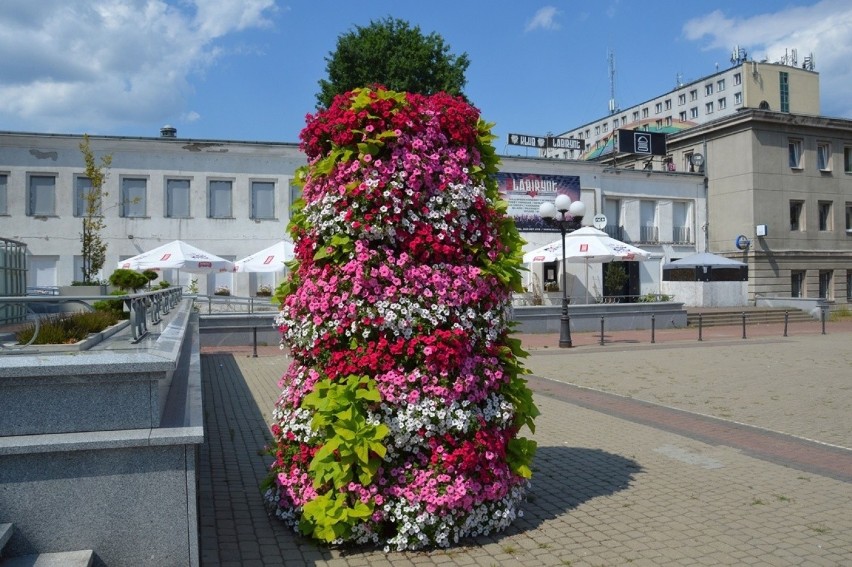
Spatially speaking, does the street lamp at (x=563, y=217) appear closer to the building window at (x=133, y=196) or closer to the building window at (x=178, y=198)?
the building window at (x=178, y=198)

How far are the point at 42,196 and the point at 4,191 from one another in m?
1.31

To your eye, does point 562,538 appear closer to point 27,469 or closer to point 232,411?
point 27,469

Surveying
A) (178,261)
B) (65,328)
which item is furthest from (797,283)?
(65,328)

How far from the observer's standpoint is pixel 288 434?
521 centimetres

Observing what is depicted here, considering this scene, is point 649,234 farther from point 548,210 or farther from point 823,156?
point 548,210

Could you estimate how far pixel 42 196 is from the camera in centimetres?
2866

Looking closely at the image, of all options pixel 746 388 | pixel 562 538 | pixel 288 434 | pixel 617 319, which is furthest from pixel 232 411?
pixel 617 319

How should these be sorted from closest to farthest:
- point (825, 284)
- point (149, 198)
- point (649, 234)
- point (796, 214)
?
point (149, 198), point (649, 234), point (796, 214), point (825, 284)

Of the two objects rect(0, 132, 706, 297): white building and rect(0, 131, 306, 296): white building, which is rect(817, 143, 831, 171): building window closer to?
rect(0, 132, 706, 297): white building

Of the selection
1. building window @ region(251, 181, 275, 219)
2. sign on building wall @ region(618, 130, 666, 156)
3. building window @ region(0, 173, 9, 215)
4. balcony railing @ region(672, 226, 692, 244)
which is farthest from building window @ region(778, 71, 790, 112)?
building window @ region(0, 173, 9, 215)

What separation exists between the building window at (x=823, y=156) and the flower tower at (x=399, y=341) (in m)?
42.2

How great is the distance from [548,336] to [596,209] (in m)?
15.5

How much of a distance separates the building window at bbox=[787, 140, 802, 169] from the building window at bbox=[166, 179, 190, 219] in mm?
31599

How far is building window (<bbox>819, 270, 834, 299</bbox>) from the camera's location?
41.0 m
